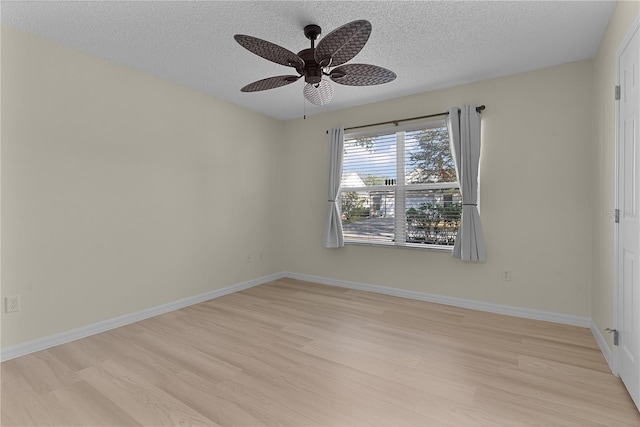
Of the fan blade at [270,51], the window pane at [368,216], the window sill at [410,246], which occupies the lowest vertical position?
the window sill at [410,246]

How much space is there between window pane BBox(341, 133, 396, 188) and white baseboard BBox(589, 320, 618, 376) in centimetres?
245

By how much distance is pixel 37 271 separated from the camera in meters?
2.57

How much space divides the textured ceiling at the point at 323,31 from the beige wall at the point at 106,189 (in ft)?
1.04

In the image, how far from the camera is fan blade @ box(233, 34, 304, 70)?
75.5 inches

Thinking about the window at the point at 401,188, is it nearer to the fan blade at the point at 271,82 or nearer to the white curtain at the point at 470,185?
the white curtain at the point at 470,185

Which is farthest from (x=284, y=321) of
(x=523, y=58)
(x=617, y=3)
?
(x=617, y=3)

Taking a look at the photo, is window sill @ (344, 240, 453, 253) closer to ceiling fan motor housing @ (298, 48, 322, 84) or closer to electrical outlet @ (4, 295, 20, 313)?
ceiling fan motor housing @ (298, 48, 322, 84)

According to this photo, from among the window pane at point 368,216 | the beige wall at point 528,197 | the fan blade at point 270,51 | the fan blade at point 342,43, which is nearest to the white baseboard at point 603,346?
the beige wall at point 528,197

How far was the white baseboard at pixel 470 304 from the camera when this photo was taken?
308cm

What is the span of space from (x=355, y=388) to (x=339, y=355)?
1.51 feet

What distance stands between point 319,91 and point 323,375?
2071 mm

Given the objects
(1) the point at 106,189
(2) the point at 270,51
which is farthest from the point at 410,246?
(1) the point at 106,189

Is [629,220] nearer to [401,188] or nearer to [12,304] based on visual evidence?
[401,188]

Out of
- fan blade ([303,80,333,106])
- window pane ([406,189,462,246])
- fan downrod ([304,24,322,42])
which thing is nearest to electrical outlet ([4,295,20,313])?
fan blade ([303,80,333,106])
